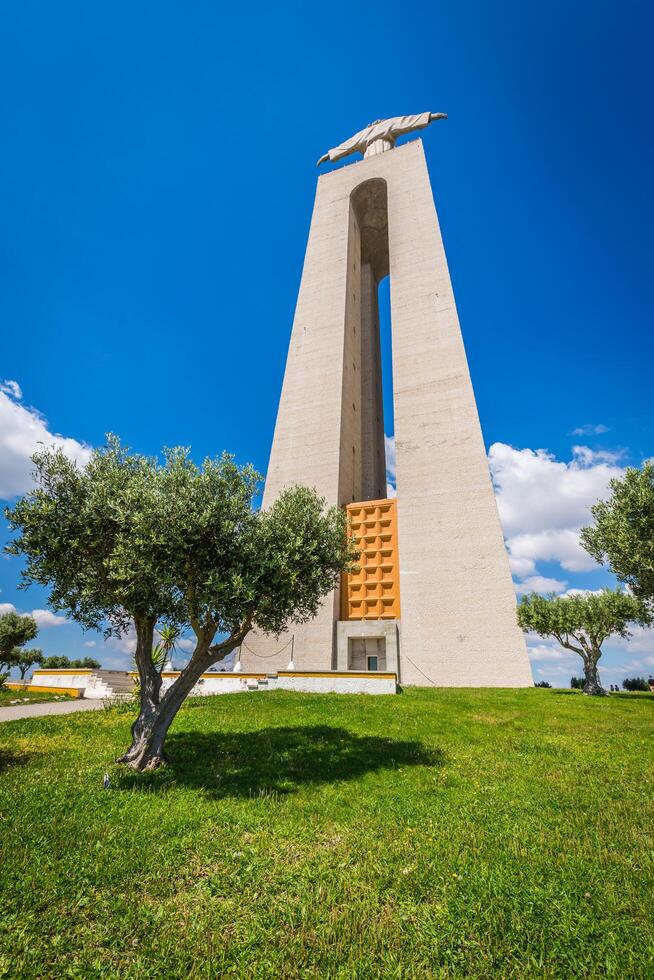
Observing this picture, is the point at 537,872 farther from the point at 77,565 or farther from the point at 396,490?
the point at 396,490

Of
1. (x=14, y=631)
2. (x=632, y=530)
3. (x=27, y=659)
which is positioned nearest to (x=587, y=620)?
(x=632, y=530)

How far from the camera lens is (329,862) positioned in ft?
21.0

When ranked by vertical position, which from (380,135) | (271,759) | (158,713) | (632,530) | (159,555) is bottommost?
(271,759)

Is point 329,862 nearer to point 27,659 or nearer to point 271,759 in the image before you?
point 271,759

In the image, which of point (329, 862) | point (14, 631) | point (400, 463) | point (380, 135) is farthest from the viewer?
point (380, 135)

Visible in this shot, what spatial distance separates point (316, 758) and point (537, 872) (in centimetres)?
672

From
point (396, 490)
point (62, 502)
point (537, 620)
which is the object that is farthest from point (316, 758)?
point (396, 490)

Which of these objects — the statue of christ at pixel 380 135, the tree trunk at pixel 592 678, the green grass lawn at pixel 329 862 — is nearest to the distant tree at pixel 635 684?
the tree trunk at pixel 592 678

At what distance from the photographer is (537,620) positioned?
27.5 metres

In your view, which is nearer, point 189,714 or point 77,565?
point 77,565

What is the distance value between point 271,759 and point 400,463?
86.6 ft

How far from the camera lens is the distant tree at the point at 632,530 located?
1900 centimetres

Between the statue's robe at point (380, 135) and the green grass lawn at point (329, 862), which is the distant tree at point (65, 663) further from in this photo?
the statue's robe at point (380, 135)

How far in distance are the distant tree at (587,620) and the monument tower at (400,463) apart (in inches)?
54.1
